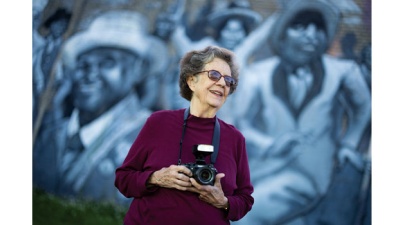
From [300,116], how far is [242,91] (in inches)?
29.4

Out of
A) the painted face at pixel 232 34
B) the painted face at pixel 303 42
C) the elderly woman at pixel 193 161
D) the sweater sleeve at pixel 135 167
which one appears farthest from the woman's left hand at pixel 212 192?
the painted face at pixel 303 42

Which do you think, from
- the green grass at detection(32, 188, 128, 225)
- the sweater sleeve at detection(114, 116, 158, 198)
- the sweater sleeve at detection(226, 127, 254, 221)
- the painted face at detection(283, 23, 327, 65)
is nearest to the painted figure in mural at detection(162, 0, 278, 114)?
the painted face at detection(283, 23, 327, 65)

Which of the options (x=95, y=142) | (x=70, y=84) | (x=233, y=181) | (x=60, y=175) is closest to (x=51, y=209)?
(x=60, y=175)

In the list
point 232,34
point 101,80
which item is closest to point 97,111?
point 101,80

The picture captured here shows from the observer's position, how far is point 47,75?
307 inches

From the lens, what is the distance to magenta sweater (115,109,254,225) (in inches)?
98.0

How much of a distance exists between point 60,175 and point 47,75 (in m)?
1.18

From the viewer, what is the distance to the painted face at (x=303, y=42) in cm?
777

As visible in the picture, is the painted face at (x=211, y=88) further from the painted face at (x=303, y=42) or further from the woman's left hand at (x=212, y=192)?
the painted face at (x=303, y=42)

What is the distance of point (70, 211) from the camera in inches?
303

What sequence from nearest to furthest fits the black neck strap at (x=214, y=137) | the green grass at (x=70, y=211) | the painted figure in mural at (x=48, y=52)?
the black neck strap at (x=214, y=137)
the green grass at (x=70, y=211)
the painted figure in mural at (x=48, y=52)

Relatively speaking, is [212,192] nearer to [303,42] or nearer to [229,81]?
[229,81]

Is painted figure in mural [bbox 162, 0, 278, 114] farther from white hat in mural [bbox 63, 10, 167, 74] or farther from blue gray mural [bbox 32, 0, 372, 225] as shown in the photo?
white hat in mural [bbox 63, 10, 167, 74]

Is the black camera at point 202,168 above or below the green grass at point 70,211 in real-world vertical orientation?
above
